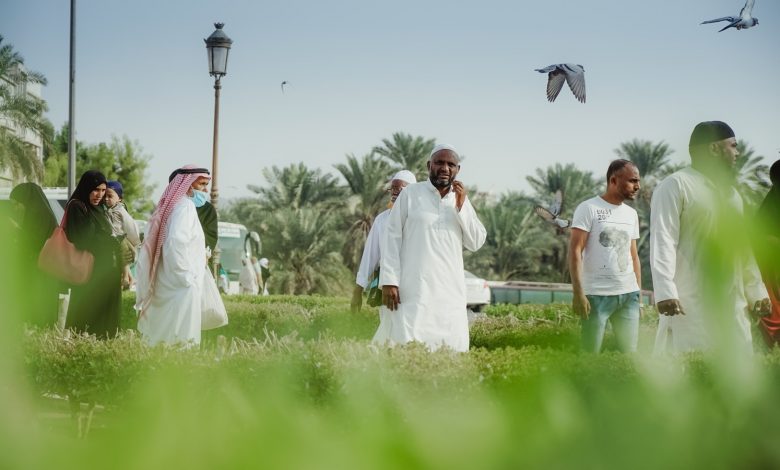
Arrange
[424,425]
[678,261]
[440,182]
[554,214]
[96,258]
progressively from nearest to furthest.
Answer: [424,425]
[678,261]
[440,182]
[96,258]
[554,214]

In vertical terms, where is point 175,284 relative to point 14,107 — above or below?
below

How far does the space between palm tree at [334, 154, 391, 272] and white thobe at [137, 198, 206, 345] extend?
3625 cm

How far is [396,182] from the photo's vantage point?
7.83 meters

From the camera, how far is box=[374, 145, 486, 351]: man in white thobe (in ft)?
20.0

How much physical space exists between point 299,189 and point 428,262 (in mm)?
38397

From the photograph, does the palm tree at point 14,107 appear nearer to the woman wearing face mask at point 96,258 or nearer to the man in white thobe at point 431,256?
the man in white thobe at point 431,256

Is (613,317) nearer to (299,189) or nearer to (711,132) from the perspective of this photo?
(711,132)

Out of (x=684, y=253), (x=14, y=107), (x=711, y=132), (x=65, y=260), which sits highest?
(x=711, y=132)

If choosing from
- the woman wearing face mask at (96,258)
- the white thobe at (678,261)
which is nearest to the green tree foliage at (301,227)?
the woman wearing face mask at (96,258)

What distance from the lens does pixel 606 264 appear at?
6.92 m

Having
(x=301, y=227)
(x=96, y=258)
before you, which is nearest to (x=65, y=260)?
(x=96, y=258)

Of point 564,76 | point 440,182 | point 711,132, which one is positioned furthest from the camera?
point 564,76

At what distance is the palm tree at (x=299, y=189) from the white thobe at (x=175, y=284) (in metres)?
36.8

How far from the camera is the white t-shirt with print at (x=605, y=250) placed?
691cm
